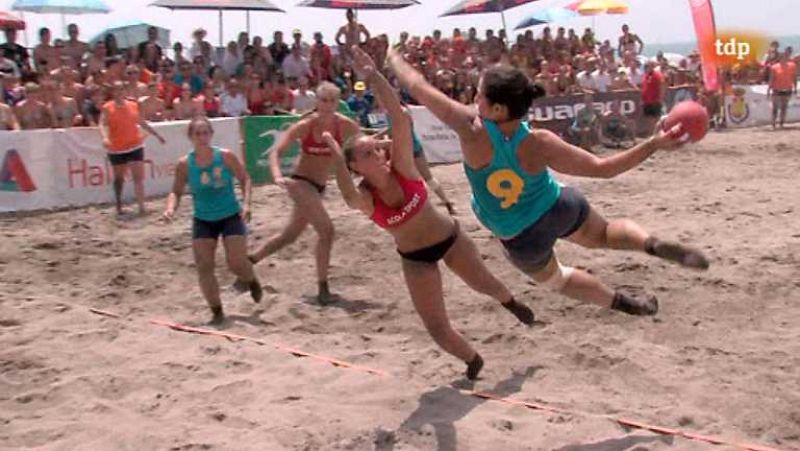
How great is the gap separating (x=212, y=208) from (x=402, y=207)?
2183 mm

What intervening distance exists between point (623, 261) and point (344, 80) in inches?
361

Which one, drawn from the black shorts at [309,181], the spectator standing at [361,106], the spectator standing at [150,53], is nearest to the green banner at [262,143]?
the spectator standing at [361,106]

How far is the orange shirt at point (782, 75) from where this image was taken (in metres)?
19.4

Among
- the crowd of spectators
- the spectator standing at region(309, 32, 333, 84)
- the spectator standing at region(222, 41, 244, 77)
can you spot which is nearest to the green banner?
the crowd of spectators

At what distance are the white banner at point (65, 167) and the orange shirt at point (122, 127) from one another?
2.20ft

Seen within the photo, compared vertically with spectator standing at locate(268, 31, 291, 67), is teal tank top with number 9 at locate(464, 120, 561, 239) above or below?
below

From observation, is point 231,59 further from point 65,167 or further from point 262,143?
point 65,167

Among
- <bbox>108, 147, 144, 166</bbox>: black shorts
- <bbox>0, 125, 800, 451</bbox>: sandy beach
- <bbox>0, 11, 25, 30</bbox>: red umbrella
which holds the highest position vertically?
<bbox>0, 11, 25, 30</bbox>: red umbrella

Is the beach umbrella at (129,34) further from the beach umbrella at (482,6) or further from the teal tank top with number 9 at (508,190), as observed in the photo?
the teal tank top with number 9 at (508,190)

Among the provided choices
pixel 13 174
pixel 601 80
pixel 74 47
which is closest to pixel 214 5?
pixel 74 47

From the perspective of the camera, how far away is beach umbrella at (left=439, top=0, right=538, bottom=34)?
63.6 feet

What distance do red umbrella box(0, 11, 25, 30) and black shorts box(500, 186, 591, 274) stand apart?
33.7 ft

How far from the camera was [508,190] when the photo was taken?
4.62m

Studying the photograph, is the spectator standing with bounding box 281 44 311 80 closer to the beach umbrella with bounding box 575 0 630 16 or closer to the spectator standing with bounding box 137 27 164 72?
the spectator standing with bounding box 137 27 164 72
